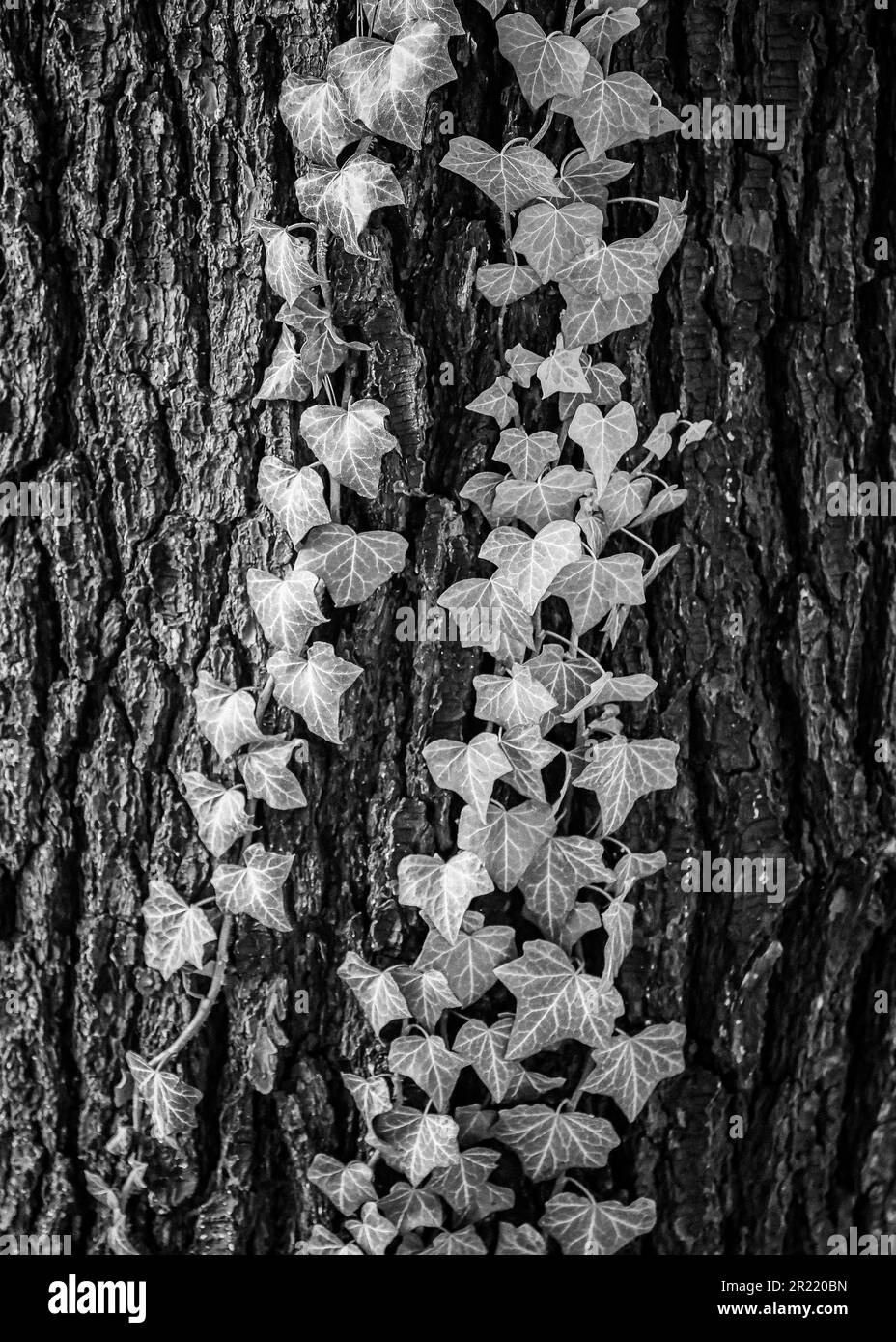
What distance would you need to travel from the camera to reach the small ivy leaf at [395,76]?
3.30 feet

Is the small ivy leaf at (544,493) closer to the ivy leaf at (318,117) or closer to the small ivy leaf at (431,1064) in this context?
the ivy leaf at (318,117)

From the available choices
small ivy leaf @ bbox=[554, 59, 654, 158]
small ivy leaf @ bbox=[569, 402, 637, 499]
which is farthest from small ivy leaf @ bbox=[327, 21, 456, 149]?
small ivy leaf @ bbox=[569, 402, 637, 499]

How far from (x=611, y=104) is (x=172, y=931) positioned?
1146mm

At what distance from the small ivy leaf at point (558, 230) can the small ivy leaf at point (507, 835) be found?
2.18ft

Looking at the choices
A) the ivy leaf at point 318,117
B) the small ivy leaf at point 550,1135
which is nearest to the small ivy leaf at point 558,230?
the ivy leaf at point 318,117

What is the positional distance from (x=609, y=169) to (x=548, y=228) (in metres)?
0.10

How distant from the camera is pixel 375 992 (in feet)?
3.80

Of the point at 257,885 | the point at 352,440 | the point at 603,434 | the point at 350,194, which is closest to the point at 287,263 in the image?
the point at 350,194

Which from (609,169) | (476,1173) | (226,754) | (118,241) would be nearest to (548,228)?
(609,169)

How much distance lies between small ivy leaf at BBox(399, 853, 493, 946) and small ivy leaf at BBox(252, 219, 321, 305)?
709 mm

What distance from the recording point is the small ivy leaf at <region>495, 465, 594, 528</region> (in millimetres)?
1097

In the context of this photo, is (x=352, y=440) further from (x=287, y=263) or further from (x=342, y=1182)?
(x=342, y=1182)

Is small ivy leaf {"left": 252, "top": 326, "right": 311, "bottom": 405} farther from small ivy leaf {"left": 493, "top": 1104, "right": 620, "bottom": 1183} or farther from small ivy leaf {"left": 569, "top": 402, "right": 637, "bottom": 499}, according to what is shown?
small ivy leaf {"left": 493, "top": 1104, "right": 620, "bottom": 1183}

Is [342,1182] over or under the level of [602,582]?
under
